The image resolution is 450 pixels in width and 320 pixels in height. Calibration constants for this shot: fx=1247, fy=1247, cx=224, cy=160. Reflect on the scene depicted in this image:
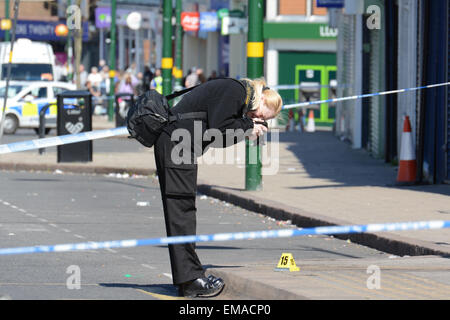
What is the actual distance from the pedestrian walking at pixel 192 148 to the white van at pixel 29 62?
3077 centimetres

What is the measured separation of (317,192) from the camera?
1553 centimetres

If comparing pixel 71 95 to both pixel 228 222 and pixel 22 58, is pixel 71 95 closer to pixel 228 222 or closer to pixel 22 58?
pixel 228 222

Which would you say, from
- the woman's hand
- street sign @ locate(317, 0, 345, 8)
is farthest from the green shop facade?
the woman's hand

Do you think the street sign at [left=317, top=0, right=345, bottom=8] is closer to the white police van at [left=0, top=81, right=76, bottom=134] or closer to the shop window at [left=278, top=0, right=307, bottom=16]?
the white police van at [left=0, top=81, right=76, bottom=134]

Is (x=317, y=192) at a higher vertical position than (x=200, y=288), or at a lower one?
lower

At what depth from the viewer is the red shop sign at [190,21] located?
150 ft

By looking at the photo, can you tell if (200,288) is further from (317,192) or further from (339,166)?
(339,166)

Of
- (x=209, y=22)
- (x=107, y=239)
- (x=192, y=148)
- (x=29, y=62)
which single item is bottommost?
(x=107, y=239)

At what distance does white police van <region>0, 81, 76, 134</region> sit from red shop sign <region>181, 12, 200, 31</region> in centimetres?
1311

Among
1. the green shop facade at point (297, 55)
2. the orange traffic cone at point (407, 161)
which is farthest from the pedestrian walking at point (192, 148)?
the green shop facade at point (297, 55)

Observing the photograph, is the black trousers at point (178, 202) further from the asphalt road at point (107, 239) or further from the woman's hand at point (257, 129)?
the woman's hand at point (257, 129)

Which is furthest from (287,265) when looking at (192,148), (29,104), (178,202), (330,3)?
(29,104)

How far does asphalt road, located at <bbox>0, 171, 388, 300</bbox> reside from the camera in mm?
8547

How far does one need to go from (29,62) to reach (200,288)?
1276 inches
